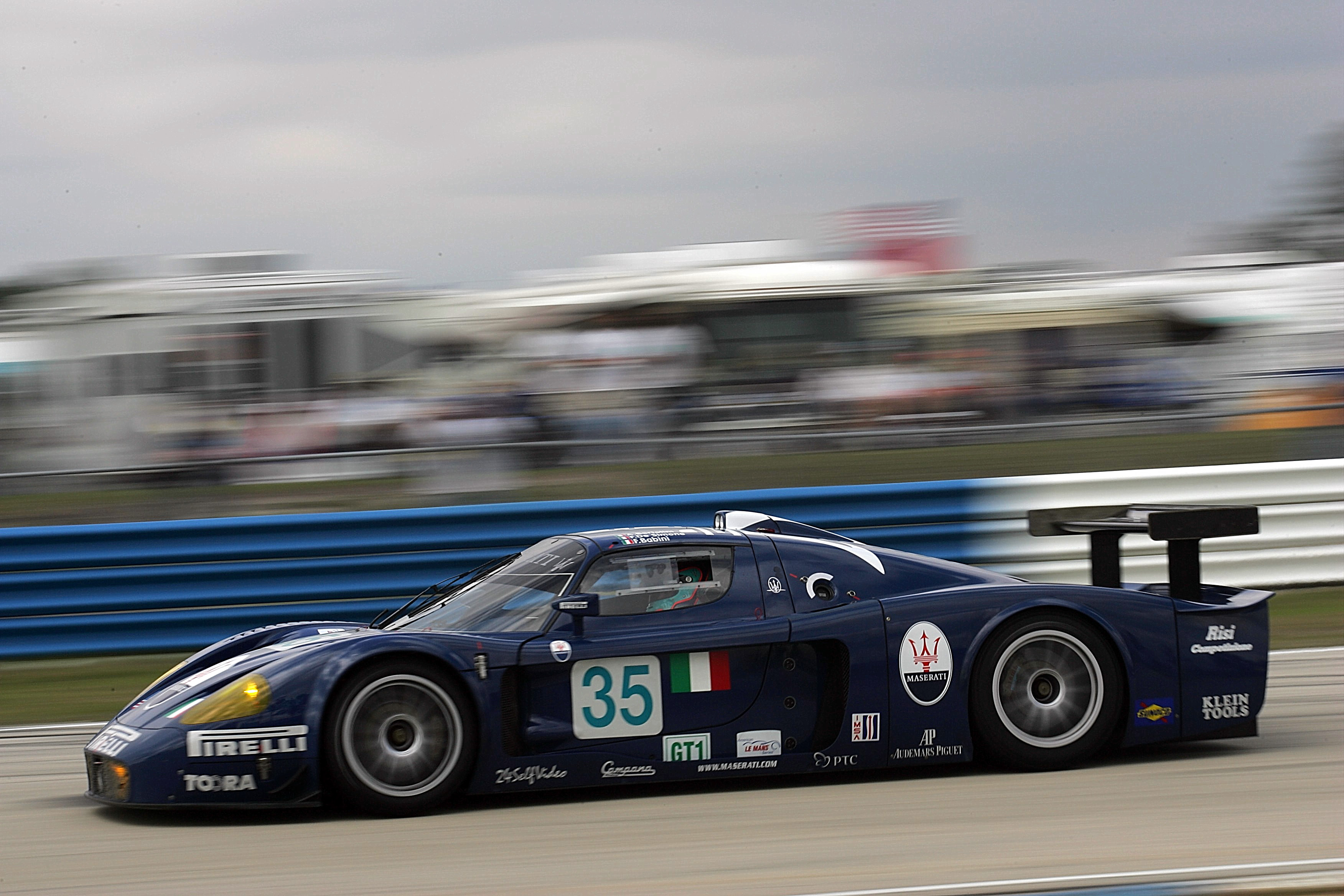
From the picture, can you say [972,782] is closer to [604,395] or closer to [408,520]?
[408,520]

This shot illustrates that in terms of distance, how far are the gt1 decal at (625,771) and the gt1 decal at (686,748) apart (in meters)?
0.06

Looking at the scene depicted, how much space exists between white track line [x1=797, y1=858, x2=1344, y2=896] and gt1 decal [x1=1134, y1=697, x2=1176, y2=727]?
4.40 feet

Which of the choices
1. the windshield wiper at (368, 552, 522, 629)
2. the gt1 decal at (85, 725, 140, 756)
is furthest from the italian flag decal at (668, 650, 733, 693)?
the gt1 decal at (85, 725, 140, 756)

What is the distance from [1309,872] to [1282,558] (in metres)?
5.93

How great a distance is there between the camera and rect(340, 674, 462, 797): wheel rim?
4.52 metres

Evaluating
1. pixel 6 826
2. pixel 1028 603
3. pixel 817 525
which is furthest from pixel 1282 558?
pixel 6 826

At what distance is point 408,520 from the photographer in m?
8.66

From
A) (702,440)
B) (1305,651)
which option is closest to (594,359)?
(702,440)

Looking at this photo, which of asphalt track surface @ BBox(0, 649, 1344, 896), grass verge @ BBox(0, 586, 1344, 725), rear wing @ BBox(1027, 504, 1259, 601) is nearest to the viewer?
asphalt track surface @ BBox(0, 649, 1344, 896)

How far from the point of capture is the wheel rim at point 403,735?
4.52 metres

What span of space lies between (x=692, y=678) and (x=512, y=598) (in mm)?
709

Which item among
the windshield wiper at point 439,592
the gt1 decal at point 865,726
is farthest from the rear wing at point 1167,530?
the windshield wiper at point 439,592

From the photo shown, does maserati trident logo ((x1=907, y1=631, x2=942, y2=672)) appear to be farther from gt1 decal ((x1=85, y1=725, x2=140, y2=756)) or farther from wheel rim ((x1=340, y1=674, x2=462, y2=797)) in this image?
gt1 decal ((x1=85, y1=725, x2=140, y2=756))

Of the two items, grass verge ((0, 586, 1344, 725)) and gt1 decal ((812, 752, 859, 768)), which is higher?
gt1 decal ((812, 752, 859, 768))
